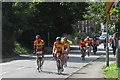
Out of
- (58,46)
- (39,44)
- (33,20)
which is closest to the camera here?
(58,46)

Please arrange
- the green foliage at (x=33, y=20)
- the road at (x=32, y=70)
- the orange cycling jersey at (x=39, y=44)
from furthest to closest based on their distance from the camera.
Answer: the green foliage at (x=33, y=20) → the orange cycling jersey at (x=39, y=44) → the road at (x=32, y=70)

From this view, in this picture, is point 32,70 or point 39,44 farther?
point 32,70

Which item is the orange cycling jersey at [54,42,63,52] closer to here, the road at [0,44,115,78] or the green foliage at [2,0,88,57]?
the road at [0,44,115,78]

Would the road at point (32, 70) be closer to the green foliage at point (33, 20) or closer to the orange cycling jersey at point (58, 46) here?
the orange cycling jersey at point (58, 46)

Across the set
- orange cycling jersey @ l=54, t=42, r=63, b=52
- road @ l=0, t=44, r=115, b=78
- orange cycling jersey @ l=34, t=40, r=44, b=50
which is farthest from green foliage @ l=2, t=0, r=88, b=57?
orange cycling jersey @ l=54, t=42, r=63, b=52

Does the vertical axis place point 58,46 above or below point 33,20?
below

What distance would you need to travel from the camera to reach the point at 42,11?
40562 millimetres

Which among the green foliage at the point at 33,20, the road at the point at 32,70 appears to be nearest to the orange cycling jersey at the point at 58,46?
the road at the point at 32,70

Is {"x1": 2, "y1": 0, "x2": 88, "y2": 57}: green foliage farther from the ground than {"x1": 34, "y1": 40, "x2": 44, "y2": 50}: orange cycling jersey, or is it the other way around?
{"x1": 2, "y1": 0, "x2": 88, "y2": 57}: green foliage

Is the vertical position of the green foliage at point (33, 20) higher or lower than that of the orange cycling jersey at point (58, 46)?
higher

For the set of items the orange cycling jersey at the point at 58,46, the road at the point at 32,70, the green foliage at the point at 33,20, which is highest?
the green foliage at the point at 33,20

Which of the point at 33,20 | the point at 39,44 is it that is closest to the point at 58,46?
the point at 39,44

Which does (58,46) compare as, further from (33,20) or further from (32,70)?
(33,20)

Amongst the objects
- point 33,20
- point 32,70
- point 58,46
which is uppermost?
point 33,20
